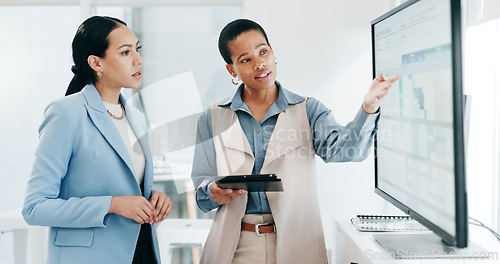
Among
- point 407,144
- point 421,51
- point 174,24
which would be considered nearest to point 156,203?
point 407,144

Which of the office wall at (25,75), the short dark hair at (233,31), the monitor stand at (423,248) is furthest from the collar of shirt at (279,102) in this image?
the office wall at (25,75)

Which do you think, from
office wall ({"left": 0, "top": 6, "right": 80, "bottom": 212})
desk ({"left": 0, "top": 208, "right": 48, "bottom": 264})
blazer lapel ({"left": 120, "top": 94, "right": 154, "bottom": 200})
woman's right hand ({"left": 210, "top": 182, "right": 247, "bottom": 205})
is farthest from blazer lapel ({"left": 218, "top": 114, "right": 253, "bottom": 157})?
desk ({"left": 0, "top": 208, "right": 48, "bottom": 264})

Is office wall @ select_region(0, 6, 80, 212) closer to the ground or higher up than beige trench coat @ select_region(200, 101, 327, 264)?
higher up

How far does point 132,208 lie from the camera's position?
4.01ft

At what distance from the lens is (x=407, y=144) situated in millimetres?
1218

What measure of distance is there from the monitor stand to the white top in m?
0.79

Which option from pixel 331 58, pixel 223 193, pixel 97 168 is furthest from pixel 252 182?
pixel 331 58

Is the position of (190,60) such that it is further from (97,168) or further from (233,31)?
(97,168)

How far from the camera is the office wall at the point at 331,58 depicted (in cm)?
235

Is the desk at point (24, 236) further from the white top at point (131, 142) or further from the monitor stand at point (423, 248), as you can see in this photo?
the monitor stand at point (423, 248)

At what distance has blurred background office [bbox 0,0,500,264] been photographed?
7.71 feet

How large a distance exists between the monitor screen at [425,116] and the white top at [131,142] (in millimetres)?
808

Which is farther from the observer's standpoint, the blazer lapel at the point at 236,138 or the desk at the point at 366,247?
the blazer lapel at the point at 236,138

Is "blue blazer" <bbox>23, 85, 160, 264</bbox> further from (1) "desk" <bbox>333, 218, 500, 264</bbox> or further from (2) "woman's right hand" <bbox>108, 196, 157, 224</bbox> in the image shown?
(1) "desk" <bbox>333, 218, 500, 264</bbox>
